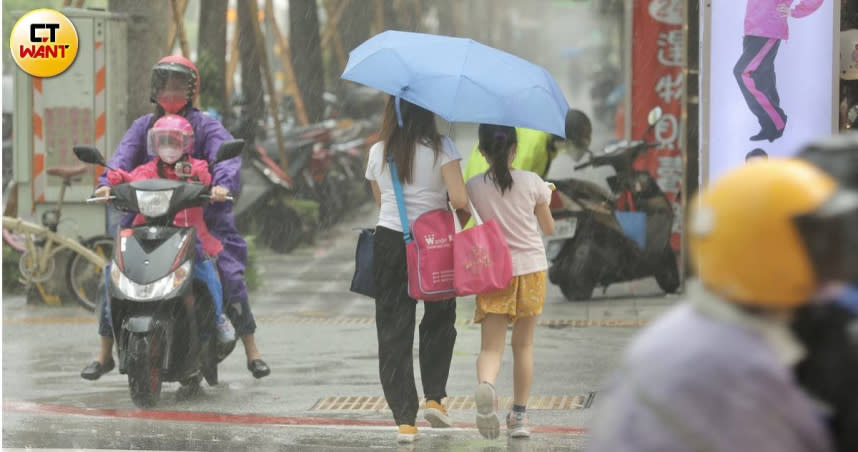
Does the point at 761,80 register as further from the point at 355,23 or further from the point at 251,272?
the point at 355,23

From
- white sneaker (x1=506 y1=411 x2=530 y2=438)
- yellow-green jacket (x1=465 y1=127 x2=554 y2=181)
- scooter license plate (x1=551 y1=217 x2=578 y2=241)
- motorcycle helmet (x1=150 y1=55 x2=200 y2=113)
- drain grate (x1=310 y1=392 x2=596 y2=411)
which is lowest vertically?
drain grate (x1=310 y1=392 x2=596 y2=411)

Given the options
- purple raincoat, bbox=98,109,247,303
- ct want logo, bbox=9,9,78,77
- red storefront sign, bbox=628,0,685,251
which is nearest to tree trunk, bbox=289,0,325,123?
red storefront sign, bbox=628,0,685,251

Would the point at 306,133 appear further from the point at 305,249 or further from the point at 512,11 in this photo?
the point at 512,11

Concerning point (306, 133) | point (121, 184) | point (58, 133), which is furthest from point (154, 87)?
point (306, 133)

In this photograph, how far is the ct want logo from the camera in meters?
9.37

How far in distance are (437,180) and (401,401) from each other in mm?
1005

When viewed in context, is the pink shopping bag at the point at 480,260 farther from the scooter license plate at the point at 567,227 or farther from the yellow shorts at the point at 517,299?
the scooter license plate at the point at 567,227

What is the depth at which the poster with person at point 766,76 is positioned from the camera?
656 cm

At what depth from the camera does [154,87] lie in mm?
8008

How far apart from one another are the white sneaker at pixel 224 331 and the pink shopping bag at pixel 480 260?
196 cm

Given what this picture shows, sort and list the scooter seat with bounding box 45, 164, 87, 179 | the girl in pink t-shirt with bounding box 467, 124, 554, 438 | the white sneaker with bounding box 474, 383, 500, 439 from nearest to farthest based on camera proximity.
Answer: the white sneaker with bounding box 474, 383, 500, 439, the girl in pink t-shirt with bounding box 467, 124, 554, 438, the scooter seat with bounding box 45, 164, 87, 179

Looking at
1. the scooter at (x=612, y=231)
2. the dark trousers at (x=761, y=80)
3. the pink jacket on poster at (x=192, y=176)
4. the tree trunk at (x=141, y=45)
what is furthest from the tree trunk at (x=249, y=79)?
the dark trousers at (x=761, y=80)

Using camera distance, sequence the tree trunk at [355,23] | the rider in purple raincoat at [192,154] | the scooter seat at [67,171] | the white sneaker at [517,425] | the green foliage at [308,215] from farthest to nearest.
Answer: the tree trunk at [355,23] → the green foliage at [308,215] → the scooter seat at [67,171] → the rider in purple raincoat at [192,154] → the white sneaker at [517,425]

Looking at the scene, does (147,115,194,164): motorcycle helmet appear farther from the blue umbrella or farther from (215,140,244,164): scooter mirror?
the blue umbrella
